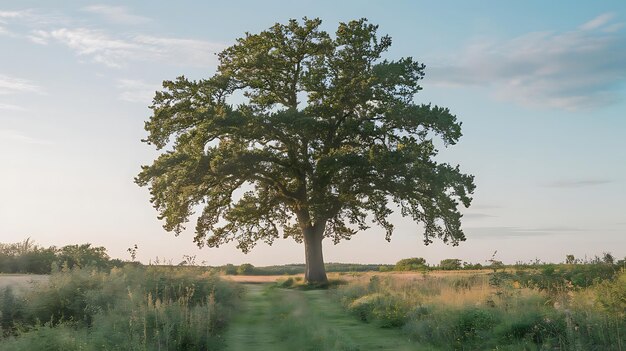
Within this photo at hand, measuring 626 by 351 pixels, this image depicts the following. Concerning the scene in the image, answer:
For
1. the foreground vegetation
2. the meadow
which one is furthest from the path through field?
the foreground vegetation

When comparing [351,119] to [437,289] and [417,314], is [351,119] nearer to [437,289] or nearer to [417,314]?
[437,289]

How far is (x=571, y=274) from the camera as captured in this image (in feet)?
68.6

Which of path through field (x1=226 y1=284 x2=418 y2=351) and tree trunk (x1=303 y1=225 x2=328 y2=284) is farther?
tree trunk (x1=303 y1=225 x2=328 y2=284)

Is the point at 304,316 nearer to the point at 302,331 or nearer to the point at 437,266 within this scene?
the point at 302,331

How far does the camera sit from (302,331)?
626 inches

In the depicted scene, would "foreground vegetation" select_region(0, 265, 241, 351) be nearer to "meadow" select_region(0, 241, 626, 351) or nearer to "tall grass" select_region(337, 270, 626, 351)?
"meadow" select_region(0, 241, 626, 351)

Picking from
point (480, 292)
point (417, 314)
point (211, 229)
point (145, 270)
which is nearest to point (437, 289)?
point (480, 292)

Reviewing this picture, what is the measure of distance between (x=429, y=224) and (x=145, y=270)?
61.7 feet

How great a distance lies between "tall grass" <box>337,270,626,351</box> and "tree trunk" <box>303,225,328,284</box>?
1524 centimetres

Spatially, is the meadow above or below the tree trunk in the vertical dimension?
below

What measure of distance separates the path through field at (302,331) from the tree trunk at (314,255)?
12163 mm

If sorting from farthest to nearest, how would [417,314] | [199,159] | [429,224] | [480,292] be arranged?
[429,224] → [199,159] → [480,292] → [417,314]

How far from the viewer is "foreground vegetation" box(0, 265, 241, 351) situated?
1292cm

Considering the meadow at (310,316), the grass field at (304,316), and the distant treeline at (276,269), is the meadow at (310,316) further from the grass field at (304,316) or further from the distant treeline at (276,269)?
the distant treeline at (276,269)
